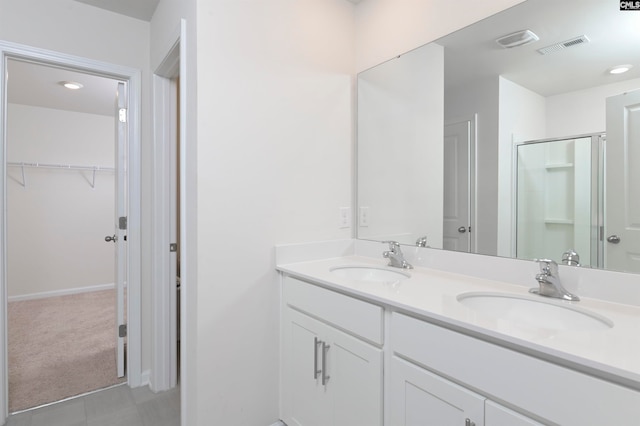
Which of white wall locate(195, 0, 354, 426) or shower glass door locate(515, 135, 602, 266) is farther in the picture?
white wall locate(195, 0, 354, 426)

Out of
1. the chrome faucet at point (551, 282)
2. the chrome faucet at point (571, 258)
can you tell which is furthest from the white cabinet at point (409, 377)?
the chrome faucet at point (571, 258)

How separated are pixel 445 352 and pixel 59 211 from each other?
493cm

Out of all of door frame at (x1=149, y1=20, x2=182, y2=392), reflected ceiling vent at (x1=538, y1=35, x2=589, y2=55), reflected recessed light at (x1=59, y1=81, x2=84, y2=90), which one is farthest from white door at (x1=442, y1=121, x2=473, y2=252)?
reflected recessed light at (x1=59, y1=81, x2=84, y2=90)

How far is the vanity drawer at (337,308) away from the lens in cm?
118

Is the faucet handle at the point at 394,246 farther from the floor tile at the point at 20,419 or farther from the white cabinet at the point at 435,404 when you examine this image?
the floor tile at the point at 20,419

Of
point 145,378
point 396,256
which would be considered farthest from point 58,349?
point 396,256

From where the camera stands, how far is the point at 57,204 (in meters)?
4.16

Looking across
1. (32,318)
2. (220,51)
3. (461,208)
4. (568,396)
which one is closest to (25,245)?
(32,318)

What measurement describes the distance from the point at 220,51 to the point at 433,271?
1.44 metres

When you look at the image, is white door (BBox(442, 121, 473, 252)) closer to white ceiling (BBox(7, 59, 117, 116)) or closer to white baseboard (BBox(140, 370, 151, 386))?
white baseboard (BBox(140, 370, 151, 386))

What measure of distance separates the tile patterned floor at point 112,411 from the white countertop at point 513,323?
1.19 metres

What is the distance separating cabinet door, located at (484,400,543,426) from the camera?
780 mm

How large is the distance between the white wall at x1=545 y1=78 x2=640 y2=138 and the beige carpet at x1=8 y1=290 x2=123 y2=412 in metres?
2.85

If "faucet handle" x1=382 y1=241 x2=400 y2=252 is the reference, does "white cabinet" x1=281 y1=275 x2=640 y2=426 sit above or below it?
below
